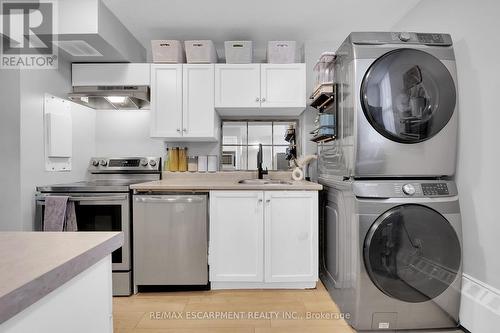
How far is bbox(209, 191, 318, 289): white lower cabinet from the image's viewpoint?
2.30 metres

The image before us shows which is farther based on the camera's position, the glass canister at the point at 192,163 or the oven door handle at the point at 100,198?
the glass canister at the point at 192,163

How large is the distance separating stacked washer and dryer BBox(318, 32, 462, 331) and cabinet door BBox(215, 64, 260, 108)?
43.9 inches

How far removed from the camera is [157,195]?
7.47ft

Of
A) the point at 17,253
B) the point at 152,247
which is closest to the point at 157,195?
the point at 152,247

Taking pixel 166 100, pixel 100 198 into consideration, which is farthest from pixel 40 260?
pixel 166 100

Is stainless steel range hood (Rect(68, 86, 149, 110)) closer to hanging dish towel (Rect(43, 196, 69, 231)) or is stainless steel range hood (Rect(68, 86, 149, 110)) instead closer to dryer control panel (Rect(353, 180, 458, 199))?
hanging dish towel (Rect(43, 196, 69, 231))

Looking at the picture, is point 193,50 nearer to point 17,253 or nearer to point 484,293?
point 17,253

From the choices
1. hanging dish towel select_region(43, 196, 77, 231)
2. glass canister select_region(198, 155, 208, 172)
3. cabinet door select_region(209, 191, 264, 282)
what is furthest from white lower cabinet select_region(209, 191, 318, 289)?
hanging dish towel select_region(43, 196, 77, 231)

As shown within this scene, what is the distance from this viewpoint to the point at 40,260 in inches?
23.2

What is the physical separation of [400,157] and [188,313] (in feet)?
6.21

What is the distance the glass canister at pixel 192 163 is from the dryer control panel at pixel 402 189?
176 cm

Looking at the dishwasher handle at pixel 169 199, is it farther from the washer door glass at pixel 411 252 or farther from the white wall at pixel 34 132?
the washer door glass at pixel 411 252

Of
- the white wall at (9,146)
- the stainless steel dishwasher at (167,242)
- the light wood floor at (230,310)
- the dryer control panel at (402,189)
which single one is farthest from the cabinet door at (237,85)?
the light wood floor at (230,310)

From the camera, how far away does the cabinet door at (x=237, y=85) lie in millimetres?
2713
